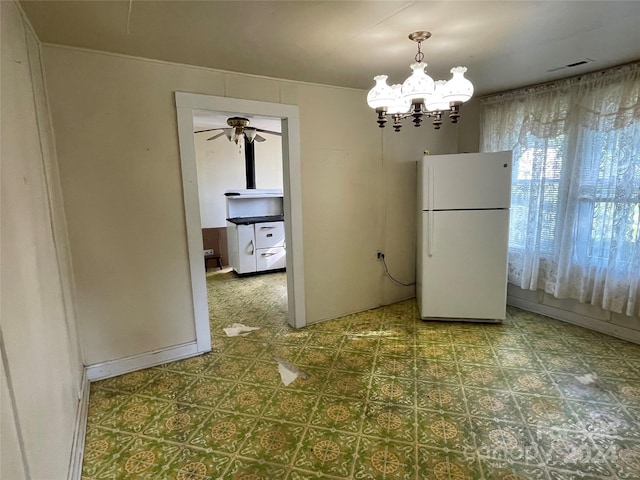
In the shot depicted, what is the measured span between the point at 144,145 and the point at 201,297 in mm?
1244

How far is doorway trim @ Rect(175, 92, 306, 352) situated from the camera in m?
2.57

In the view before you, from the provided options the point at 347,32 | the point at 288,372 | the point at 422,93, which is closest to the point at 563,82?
the point at 422,93

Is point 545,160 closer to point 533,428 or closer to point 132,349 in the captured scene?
point 533,428

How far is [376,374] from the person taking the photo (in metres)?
2.48

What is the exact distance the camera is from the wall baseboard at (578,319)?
9.55ft

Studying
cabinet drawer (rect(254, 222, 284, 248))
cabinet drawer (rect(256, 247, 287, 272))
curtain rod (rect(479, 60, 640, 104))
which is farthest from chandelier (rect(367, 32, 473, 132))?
cabinet drawer (rect(256, 247, 287, 272))

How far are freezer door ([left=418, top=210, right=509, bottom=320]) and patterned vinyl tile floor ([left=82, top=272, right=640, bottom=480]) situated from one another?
0.27 m

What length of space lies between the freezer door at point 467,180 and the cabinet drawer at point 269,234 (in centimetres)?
263

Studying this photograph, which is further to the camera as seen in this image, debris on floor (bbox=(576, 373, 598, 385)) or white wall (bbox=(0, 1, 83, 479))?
debris on floor (bbox=(576, 373, 598, 385))

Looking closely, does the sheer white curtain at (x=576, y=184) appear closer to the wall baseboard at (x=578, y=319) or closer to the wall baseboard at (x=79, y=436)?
the wall baseboard at (x=578, y=319)

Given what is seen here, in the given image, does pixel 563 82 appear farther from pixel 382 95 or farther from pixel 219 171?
pixel 219 171

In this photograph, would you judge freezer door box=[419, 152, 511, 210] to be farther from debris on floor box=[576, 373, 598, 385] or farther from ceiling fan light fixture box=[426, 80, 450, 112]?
debris on floor box=[576, 373, 598, 385]

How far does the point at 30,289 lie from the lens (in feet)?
4.36

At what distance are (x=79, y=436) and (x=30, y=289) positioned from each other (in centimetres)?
101
